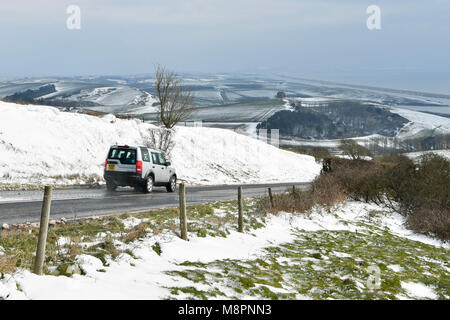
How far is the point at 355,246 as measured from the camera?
44.0 ft

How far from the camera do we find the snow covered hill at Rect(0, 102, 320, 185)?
23969mm

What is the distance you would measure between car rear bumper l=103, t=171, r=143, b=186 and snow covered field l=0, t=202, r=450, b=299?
497cm

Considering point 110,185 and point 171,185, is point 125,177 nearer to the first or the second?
point 110,185

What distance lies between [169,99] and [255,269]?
112ft

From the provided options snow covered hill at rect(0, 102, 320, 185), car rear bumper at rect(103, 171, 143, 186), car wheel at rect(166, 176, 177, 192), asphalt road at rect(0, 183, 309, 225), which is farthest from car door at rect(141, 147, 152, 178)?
snow covered hill at rect(0, 102, 320, 185)

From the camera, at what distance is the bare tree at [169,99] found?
4056cm

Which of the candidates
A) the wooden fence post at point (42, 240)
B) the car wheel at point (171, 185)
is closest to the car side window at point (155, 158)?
the car wheel at point (171, 185)

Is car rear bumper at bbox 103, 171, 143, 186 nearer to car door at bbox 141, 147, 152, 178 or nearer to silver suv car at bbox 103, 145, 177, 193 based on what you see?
silver suv car at bbox 103, 145, 177, 193

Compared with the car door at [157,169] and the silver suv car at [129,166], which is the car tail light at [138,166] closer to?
the silver suv car at [129,166]

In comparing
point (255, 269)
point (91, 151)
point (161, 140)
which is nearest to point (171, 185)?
point (91, 151)

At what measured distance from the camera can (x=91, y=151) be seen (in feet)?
95.8
